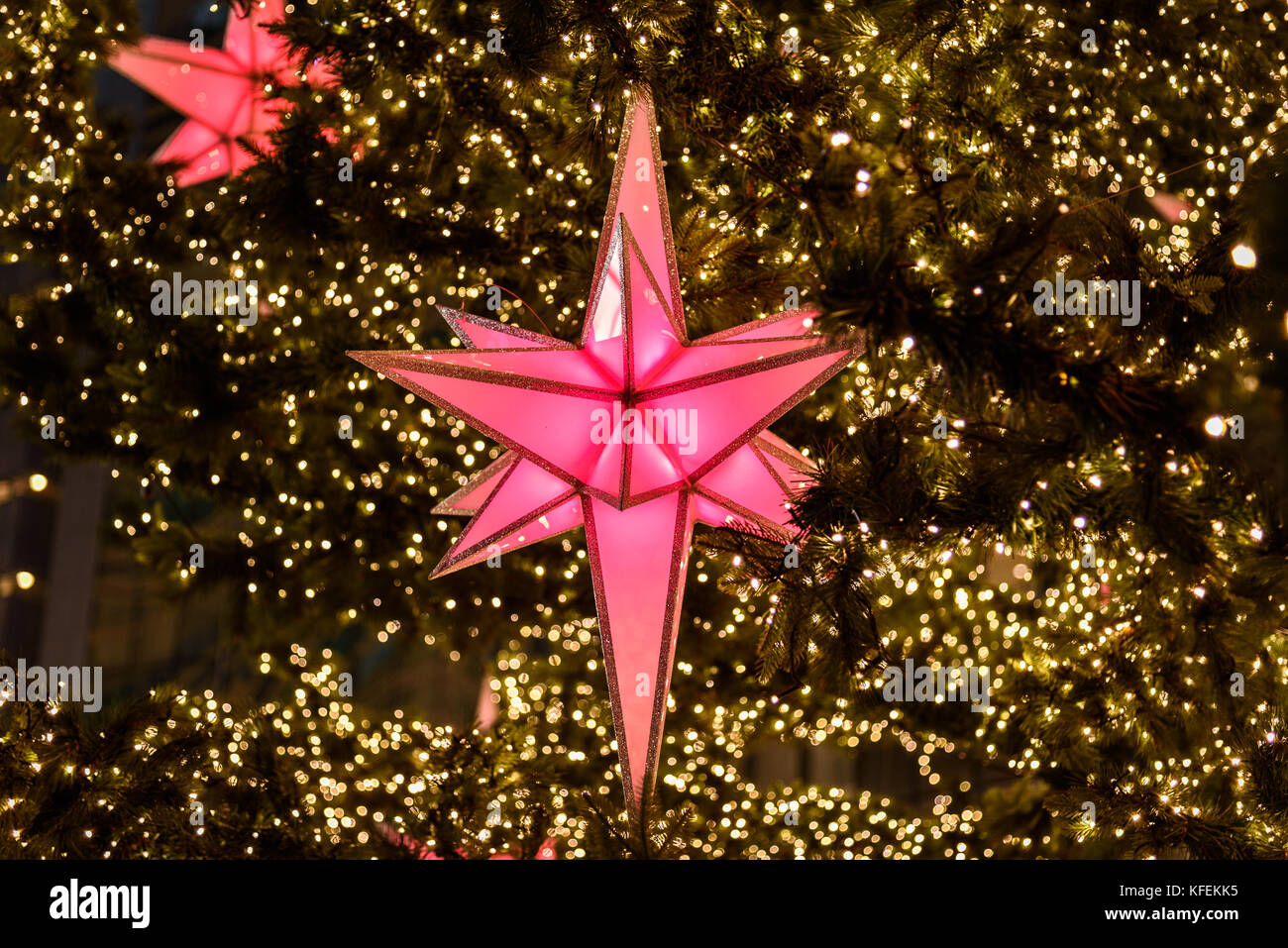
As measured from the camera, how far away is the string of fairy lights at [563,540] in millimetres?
1963

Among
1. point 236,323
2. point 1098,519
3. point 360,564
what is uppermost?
point 236,323

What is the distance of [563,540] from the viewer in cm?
296

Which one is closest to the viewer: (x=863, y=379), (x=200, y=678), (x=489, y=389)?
(x=489, y=389)

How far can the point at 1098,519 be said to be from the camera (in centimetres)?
132

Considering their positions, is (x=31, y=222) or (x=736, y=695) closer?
(x=31, y=222)

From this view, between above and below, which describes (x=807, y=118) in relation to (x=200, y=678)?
above

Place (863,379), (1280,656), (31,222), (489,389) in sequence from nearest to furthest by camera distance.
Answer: (489,389), (1280,656), (863,379), (31,222)

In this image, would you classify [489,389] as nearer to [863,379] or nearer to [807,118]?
[807,118]

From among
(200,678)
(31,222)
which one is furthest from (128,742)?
(200,678)

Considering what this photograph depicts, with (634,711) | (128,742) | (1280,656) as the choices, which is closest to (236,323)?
(128,742)

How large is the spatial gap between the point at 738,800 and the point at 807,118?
7.41 feet

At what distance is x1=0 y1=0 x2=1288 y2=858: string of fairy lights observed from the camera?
6.44ft

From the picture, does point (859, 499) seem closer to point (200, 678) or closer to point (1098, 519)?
point (1098, 519)

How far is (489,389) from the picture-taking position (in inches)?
57.2
